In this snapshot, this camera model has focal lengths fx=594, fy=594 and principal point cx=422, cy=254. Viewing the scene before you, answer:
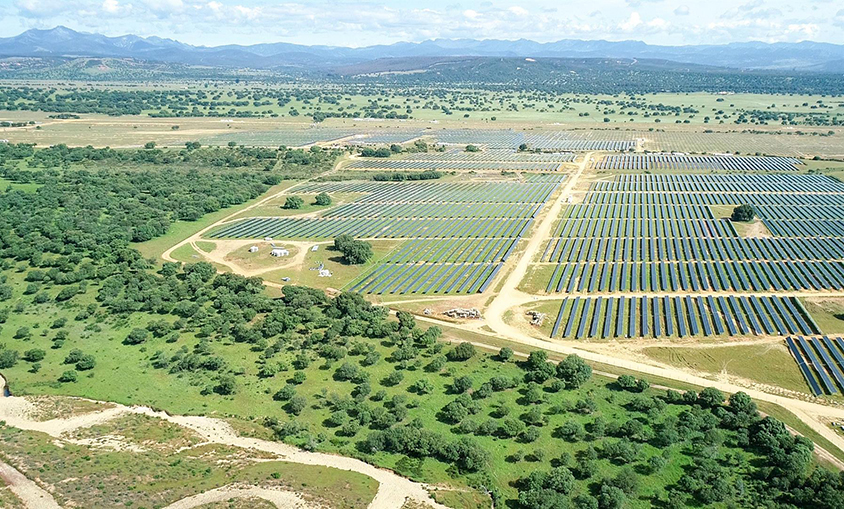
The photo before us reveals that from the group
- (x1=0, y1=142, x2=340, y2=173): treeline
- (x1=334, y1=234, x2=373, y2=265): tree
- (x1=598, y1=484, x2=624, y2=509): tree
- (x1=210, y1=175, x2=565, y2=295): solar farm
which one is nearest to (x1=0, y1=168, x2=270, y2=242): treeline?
(x1=0, y1=142, x2=340, y2=173): treeline

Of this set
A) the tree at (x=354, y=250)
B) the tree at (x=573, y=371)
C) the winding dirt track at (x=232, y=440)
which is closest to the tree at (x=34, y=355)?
the winding dirt track at (x=232, y=440)

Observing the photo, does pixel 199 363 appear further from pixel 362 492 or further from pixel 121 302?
pixel 362 492

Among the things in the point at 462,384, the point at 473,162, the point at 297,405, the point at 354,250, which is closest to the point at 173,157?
the point at 473,162

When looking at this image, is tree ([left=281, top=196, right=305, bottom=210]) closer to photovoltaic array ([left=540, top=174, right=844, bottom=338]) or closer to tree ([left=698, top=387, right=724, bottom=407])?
photovoltaic array ([left=540, top=174, right=844, bottom=338])

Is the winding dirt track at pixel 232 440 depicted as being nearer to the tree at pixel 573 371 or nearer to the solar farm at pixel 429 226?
the tree at pixel 573 371

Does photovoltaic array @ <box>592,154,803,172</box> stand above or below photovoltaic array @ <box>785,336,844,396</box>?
above

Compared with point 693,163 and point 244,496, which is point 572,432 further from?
point 693,163
